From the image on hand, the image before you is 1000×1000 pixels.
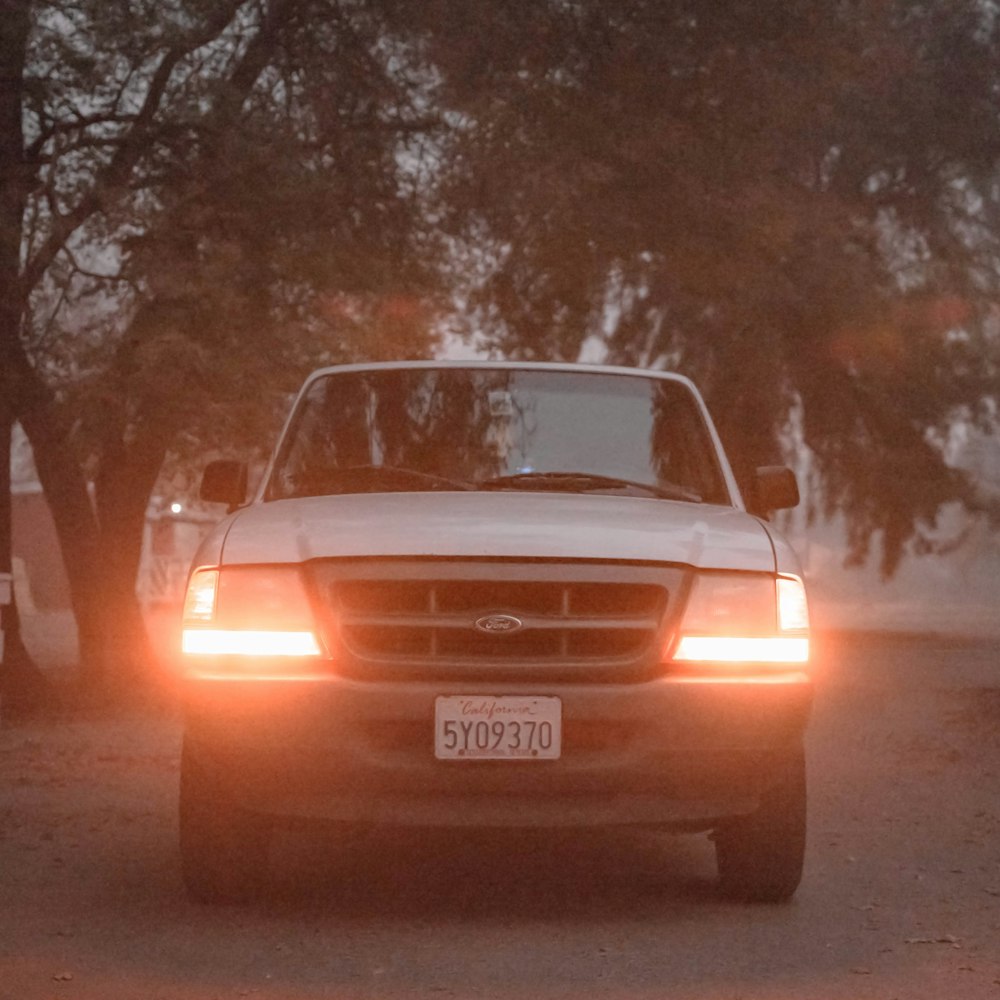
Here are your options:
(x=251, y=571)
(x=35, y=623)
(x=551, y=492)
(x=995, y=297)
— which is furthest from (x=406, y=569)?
(x=35, y=623)

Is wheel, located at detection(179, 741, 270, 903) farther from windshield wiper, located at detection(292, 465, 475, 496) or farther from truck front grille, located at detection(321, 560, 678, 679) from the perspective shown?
windshield wiper, located at detection(292, 465, 475, 496)

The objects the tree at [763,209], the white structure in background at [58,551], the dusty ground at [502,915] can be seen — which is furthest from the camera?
the white structure in background at [58,551]

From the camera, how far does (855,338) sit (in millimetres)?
27781

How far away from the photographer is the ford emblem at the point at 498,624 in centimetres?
584

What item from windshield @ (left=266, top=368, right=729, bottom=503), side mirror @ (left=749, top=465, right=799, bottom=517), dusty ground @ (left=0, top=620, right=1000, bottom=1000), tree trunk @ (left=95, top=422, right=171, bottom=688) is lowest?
tree trunk @ (left=95, top=422, right=171, bottom=688)

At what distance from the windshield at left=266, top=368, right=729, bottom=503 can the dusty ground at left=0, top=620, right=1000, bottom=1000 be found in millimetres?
1453

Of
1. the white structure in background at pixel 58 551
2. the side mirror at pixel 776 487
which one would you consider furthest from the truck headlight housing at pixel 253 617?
the white structure in background at pixel 58 551

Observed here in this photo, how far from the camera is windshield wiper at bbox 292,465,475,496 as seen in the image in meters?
7.10

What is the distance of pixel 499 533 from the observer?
19.6 ft

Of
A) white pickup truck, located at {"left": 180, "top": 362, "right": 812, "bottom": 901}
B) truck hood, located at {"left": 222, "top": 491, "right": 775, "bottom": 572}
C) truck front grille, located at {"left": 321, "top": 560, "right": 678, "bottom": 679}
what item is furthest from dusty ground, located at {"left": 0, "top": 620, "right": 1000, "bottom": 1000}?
truck hood, located at {"left": 222, "top": 491, "right": 775, "bottom": 572}

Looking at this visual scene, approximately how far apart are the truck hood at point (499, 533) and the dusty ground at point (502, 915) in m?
1.17

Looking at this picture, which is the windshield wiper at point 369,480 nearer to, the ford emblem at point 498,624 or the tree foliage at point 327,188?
the ford emblem at point 498,624

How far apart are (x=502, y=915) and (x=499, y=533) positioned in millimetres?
1290

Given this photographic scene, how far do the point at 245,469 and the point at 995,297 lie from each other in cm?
2383
